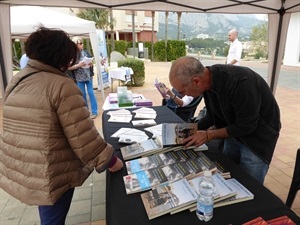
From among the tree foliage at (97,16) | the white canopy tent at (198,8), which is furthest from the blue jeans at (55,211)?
the tree foliage at (97,16)

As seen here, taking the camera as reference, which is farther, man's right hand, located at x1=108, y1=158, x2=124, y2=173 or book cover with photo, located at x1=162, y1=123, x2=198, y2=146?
book cover with photo, located at x1=162, y1=123, x2=198, y2=146

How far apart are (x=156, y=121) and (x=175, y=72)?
3.15 feet

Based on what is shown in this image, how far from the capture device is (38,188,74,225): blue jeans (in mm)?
1259

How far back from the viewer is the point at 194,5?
2.92 meters

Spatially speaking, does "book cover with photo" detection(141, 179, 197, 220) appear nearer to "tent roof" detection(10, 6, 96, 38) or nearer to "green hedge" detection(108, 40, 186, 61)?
"tent roof" detection(10, 6, 96, 38)

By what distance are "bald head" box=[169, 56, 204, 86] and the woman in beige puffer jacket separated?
533 millimetres

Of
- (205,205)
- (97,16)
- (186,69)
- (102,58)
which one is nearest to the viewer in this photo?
(205,205)

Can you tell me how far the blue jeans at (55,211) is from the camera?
1.26 metres

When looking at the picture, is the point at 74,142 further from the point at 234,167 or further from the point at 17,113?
the point at 234,167

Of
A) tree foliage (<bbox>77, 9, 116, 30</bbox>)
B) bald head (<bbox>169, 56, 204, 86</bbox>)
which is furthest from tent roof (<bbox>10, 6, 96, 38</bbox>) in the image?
tree foliage (<bbox>77, 9, 116, 30</bbox>)

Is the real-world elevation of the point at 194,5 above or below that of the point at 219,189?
above

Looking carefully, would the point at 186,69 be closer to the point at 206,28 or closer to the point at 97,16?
the point at 97,16

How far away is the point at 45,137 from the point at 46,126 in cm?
6

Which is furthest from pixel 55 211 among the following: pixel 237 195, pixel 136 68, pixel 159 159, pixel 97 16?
pixel 97 16
